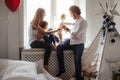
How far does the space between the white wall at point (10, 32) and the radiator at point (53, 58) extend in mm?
162

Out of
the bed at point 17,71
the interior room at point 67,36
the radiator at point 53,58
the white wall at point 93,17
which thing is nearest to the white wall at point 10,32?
the interior room at point 67,36

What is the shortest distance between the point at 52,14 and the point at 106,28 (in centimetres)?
110

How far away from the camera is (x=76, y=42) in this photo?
12.0ft

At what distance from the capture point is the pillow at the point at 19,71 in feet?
8.17

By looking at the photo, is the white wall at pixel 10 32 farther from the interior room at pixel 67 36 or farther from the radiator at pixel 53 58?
the radiator at pixel 53 58

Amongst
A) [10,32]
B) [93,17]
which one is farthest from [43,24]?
[93,17]

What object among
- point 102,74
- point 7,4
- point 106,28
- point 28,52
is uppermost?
point 7,4

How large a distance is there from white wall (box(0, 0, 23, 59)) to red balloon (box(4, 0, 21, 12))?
8 cm

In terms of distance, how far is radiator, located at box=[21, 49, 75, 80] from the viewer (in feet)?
12.1

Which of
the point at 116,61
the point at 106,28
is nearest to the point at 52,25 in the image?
the point at 106,28

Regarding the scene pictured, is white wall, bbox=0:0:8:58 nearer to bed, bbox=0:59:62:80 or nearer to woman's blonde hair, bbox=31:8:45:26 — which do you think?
woman's blonde hair, bbox=31:8:45:26

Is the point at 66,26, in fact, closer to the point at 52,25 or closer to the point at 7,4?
the point at 52,25

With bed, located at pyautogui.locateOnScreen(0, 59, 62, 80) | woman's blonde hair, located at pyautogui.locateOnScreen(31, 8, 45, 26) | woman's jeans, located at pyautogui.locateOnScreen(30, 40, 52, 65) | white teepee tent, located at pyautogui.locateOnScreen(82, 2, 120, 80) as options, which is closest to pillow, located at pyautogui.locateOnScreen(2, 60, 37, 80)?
bed, located at pyautogui.locateOnScreen(0, 59, 62, 80)

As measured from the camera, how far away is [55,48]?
149 inches
